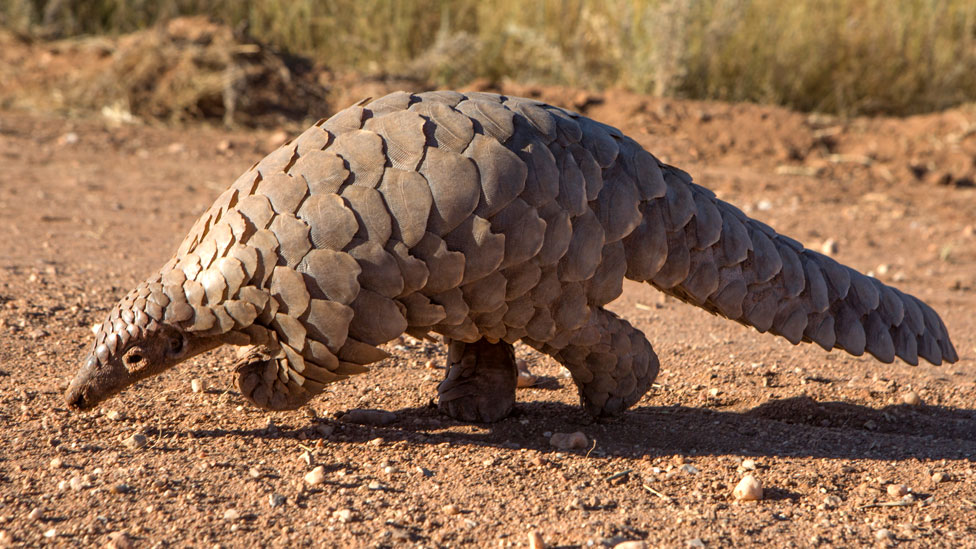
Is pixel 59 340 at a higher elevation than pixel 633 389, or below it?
below

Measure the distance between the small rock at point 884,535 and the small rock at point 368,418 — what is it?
167 cm

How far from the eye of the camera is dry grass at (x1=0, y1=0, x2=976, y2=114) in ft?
32.9

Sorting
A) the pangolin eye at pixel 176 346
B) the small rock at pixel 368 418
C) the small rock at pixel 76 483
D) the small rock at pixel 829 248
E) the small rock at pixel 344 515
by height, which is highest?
the pangolin eye at pixel 176 346

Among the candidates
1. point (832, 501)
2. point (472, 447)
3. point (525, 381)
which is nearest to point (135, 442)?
point (472, 447)

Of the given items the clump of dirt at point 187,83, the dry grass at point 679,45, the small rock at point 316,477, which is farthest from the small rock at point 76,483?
the dry grass at point 679,45

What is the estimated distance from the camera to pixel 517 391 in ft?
13.3

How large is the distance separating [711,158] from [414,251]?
21.4 ft

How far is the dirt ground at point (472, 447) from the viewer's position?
2.70 meters

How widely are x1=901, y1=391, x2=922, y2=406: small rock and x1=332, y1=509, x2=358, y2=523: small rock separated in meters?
2.48

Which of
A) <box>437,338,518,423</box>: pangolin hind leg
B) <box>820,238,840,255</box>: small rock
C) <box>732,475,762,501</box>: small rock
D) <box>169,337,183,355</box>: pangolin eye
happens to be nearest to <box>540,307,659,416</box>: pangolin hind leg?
<box>437,338,518,423</box>: pangolin hind leg

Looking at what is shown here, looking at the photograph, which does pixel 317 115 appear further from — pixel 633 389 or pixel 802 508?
pixel 802 508

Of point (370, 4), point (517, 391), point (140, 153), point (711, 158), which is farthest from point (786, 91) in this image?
point (517, 391)

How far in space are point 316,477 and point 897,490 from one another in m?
1.79

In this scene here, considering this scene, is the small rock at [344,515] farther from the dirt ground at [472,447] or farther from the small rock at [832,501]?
the small rock at [832,501]
